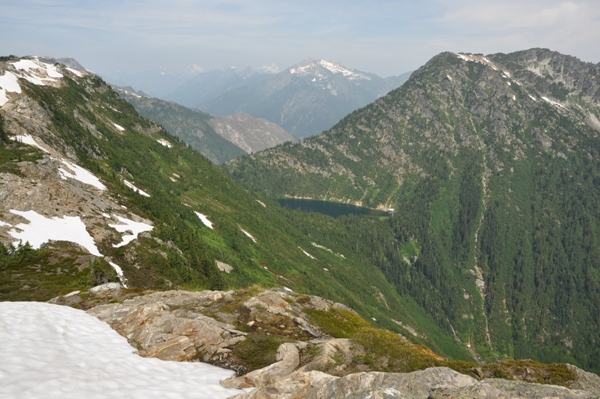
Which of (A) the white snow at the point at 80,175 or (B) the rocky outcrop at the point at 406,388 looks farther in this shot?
(A) the white snow at the point at 80,175

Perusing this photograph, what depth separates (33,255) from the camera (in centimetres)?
3862

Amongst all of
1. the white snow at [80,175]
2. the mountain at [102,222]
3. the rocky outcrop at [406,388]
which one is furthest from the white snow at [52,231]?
the rocky outcrop at [406,388]

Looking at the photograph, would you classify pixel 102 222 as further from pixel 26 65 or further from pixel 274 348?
pixel 26 65

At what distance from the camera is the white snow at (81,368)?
13898mm

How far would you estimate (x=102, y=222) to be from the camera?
55000mm

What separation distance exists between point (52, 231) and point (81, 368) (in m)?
39.4

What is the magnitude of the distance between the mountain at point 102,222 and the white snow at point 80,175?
38cm

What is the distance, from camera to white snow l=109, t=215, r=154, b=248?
5397 centimetres

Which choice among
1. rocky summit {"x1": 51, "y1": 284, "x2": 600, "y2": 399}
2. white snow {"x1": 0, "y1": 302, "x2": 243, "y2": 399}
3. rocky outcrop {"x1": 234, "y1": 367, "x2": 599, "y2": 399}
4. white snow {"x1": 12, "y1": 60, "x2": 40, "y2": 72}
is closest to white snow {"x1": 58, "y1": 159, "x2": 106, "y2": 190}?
rocky summit {"x1": 51, "y1": 284, "x2": 600, "y2": 399}

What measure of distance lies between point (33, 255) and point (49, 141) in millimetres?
53063

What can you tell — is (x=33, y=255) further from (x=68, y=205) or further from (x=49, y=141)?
(x=49, y=141)

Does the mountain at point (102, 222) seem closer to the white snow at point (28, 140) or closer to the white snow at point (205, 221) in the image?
the white snow at point (28, 140)

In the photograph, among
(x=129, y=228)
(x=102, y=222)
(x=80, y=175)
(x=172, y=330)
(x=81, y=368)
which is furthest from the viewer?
(x=80, y=175)

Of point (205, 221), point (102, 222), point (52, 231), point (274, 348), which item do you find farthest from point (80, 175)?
point (274, 348)
